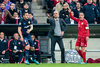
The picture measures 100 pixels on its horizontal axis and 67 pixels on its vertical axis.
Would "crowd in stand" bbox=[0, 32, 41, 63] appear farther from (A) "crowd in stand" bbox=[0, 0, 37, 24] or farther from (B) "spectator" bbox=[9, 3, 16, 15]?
(B) "spectator" bbox=[9, 3, 16, 15]

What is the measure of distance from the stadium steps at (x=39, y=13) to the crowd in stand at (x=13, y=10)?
39.5 inches

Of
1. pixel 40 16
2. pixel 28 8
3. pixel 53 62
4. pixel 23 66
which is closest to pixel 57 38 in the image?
pixel 53 62

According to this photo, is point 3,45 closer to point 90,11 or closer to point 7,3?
point 7,3

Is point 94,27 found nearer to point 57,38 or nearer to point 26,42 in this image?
point 57,38

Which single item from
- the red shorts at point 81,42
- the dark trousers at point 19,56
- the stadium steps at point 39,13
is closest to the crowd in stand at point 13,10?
the stadium steps at point 39,13

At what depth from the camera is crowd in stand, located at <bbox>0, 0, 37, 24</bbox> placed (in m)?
17.0

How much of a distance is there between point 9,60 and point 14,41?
77cm

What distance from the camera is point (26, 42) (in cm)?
1395

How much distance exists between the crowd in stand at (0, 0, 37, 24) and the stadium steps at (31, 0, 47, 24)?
1002mm

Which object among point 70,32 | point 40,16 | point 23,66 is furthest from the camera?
point 40,16

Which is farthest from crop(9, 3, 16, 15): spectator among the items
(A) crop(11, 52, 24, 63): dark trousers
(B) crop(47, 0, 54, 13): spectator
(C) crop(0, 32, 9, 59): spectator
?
(A) crop(11, 52, 24, 63): dark trousers

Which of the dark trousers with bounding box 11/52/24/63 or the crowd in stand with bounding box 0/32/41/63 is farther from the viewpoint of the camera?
the crowd in stand with bounding box 0/32/41/63

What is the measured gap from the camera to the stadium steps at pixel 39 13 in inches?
763

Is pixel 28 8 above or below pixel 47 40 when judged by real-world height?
above
